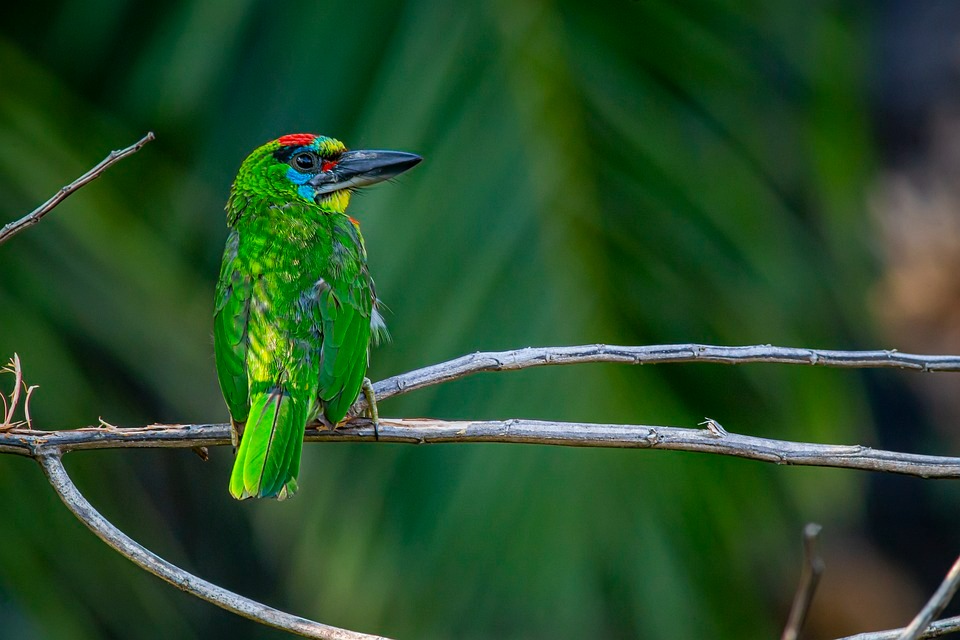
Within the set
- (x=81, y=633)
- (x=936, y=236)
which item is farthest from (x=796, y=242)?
(x=81, y=633)

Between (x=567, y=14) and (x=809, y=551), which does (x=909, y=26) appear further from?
(x=809, y=551)

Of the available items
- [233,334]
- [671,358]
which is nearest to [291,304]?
[233,334]

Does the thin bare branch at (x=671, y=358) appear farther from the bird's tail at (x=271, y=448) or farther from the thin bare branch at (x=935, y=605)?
the thin bare branch at (x=935, y=605)

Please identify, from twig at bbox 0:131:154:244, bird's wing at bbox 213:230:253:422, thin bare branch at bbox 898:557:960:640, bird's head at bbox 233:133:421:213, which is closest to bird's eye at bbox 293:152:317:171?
bird's head at bbox 233:133:421:213

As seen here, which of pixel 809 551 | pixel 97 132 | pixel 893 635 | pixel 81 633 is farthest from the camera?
pixel 97 132

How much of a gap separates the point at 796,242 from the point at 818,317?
0.30 metres

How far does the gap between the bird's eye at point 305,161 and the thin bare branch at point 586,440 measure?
1219 mm

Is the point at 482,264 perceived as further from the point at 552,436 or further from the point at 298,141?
the point at 552,436

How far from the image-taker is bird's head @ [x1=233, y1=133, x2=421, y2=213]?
289 centimetres

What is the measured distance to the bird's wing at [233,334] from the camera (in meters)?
2.25

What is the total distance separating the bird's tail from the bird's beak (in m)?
0.89

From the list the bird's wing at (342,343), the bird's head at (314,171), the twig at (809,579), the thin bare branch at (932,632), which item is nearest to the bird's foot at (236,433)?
the bird's wing at (342,343)

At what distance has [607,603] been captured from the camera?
2930 mm

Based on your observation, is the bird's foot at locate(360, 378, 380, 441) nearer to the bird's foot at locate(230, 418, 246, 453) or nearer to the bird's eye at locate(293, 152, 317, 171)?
the bird's foot at locate(230, 418, 246, 453)
